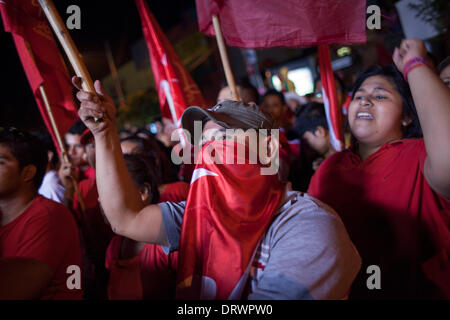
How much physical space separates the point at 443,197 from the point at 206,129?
3.55 ft

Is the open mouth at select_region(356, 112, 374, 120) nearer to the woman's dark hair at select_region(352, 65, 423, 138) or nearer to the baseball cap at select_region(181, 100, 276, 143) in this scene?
the woman's dark hair at select_region(352, 65, 423, 138)

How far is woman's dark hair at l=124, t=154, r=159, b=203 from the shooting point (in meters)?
2.05

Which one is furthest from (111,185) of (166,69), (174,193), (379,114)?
(166,69)

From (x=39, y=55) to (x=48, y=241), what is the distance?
4.61ft

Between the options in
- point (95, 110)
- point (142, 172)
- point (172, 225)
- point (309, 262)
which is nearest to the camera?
point (309, 262)

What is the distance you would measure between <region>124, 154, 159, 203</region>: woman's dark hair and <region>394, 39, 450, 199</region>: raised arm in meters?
1.67

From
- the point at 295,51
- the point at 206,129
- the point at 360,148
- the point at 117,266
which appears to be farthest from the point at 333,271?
the point at 295,51

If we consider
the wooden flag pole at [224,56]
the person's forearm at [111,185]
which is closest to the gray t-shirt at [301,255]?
the person's forearm at [111,185]

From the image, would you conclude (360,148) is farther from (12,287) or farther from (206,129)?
(12,287)

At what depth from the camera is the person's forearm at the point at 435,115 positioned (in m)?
1.00

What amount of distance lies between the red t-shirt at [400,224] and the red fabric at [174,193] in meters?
1.13

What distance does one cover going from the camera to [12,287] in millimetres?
1248

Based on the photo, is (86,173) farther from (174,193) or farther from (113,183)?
(113,183)

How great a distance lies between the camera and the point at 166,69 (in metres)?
2.88
